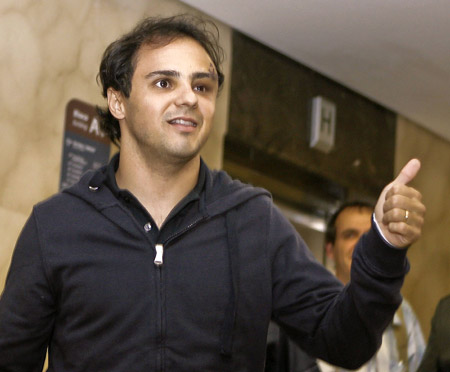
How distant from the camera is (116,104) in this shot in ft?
6.41

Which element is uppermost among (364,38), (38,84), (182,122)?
(364,38)

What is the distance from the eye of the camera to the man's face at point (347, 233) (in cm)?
325

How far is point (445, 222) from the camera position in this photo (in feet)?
18.1

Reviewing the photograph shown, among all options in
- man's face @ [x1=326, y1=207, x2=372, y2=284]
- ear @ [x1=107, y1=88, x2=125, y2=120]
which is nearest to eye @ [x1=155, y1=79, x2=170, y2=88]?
ear @ [x1=107, y1=88, x2=125, y2=120]

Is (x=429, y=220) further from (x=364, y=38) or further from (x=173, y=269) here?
(x=173, y=269)

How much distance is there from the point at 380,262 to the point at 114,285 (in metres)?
0.49

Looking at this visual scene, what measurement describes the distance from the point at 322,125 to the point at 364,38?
2.12 ft

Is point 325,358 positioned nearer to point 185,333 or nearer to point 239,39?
point 185,333

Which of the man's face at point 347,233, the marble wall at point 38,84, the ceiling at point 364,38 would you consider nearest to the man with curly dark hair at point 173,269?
the marble wall at point 38,84

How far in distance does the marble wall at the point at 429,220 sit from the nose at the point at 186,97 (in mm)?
3505

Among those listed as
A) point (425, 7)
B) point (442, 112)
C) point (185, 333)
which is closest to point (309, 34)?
point (425, 7)

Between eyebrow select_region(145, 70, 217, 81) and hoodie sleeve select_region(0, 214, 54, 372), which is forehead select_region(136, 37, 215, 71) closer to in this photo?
eyebrow select_region(145, 70, 217, 81)

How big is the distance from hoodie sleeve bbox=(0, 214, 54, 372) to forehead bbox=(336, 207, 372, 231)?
1.80m

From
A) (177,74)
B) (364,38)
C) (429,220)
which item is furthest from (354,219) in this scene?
(429,220)
